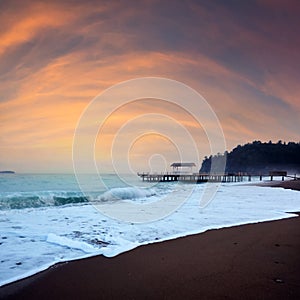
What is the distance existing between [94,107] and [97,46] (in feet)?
12.1

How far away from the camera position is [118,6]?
9258mm

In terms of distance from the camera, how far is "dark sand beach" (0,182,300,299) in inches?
118

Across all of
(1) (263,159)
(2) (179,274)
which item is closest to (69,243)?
(2) (179,274)

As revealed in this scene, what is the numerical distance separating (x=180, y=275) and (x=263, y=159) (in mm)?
120038

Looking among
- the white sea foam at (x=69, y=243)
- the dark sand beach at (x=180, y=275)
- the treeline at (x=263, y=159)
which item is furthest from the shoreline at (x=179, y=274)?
the treeline at (x=263, y=159)

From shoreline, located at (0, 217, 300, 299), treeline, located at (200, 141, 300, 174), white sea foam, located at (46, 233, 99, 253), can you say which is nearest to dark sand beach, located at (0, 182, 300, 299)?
shoreline, located at (0, 217, 300, 299)

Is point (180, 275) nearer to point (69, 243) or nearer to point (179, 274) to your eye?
point (179, 274)

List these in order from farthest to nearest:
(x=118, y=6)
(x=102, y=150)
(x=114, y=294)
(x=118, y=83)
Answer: (x=102, y=150) < (x=118, y=83) < (x=118, y=6) < (x=114, y=294)

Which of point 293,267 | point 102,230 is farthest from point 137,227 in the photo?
point 293,267

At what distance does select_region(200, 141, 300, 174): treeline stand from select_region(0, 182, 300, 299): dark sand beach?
100 meters

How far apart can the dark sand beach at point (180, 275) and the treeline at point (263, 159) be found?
10035cm

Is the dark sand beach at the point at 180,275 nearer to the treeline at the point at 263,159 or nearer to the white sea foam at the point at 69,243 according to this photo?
the white sea foam at the point at 69,243

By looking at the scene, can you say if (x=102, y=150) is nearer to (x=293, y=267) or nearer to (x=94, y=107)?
(x=94, y=107)

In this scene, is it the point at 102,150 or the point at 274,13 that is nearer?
the point at 274,13
